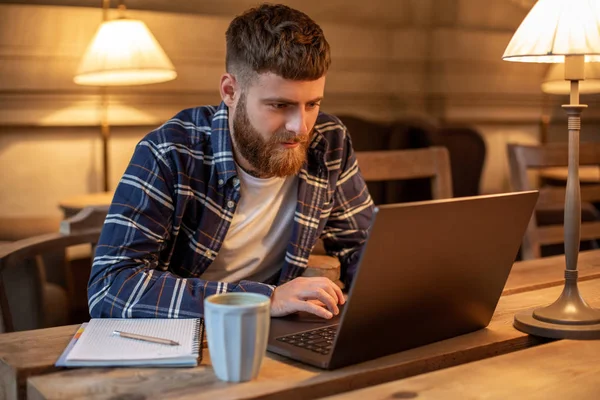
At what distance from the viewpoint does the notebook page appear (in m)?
1.02

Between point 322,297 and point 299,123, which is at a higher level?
point 299,123

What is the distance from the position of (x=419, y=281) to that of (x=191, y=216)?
0.59 meters

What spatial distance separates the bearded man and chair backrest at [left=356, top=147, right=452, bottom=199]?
0.29 m

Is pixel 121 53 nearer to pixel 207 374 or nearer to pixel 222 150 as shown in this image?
pixel 222 150

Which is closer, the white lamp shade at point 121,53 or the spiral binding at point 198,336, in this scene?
the spiral binding at point 198,336

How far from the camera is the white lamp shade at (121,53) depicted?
2529mm

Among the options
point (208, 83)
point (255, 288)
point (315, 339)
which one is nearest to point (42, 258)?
point (208, 83)

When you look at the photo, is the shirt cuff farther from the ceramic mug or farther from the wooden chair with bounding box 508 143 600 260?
the wooden chair with bounding box 508 143 600 260

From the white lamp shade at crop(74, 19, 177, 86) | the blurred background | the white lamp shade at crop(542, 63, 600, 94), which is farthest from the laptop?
the white lamp shade at crop(542, 63, 600, 94)

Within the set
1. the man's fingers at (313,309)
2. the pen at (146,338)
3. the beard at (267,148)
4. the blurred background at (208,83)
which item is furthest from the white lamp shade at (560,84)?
the pen at (146,338)

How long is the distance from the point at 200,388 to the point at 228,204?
0.63 m

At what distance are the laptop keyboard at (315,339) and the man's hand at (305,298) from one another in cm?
6

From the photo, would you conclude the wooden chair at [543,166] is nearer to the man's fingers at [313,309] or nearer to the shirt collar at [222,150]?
the shirt collar at [222,150]

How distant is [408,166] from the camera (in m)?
2.11
